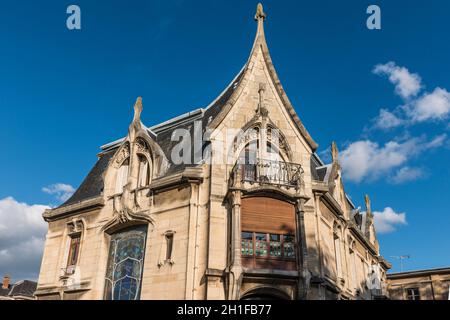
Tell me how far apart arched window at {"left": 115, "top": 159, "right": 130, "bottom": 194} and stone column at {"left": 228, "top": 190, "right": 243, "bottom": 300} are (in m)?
7.14

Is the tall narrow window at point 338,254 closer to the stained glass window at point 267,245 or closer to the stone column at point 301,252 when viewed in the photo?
the stone column at point 301,252

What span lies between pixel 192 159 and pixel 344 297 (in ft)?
34.7

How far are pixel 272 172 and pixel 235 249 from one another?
4.34 m

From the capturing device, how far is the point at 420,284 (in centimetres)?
4044

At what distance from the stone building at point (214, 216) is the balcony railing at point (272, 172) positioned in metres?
0.06

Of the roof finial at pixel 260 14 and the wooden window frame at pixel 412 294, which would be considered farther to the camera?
the wooden window frame at pixel 412 294

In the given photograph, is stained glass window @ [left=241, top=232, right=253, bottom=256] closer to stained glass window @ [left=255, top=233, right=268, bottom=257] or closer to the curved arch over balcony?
stained glass window @ [left=255, top=233, right=268, bottom=257]

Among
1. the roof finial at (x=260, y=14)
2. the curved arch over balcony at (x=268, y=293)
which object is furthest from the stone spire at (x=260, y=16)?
the curved arch over balcony at (x=268, y=293)

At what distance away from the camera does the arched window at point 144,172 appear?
21092mm

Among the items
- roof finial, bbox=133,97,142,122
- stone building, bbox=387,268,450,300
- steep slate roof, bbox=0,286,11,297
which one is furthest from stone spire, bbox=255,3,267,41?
steep slate roof, bbox=0,286,11,297

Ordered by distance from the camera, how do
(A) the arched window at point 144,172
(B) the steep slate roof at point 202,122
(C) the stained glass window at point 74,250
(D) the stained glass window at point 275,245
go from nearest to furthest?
(D) the stained glass window at point 275,245 → (B) the steep slate roof at point 202,122 → (A) the arched window at point 144,172 → (C) the stained glass window at point 74,250

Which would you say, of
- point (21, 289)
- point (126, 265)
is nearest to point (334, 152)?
point (126, 265)

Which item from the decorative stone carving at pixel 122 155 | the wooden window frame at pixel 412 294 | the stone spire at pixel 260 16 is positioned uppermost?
the stone spire at pixel 260 16
